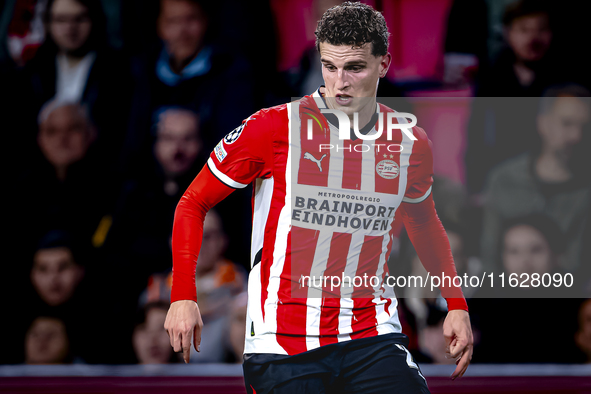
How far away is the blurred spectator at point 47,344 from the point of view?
3752 millimetres

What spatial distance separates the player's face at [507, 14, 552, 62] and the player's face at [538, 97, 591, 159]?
1.24 ft

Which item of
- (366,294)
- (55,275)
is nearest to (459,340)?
(366,294)

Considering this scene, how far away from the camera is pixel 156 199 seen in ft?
12.9

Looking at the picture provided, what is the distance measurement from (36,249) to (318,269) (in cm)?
292

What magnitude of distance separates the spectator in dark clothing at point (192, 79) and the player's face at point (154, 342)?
110 cm

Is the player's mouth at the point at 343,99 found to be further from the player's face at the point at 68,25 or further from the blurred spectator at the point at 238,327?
the player's face at the point at 68,25

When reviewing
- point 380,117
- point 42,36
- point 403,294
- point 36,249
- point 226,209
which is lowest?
point 403,294

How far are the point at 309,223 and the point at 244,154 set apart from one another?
291 mm

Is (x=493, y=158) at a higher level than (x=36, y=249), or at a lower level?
higher

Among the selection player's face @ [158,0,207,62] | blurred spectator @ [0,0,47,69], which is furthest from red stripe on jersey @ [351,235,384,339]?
blurred spectator @ [0,0,47,69]

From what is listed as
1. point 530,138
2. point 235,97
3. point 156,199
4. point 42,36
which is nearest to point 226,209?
point 156,199

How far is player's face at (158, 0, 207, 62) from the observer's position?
4.22 m

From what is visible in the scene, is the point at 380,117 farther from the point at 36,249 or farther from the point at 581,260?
the point at 36,249

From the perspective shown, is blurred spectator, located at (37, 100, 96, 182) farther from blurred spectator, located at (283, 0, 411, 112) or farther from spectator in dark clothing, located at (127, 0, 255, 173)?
blurred spectator, located at (283, 0, 411, 112)
